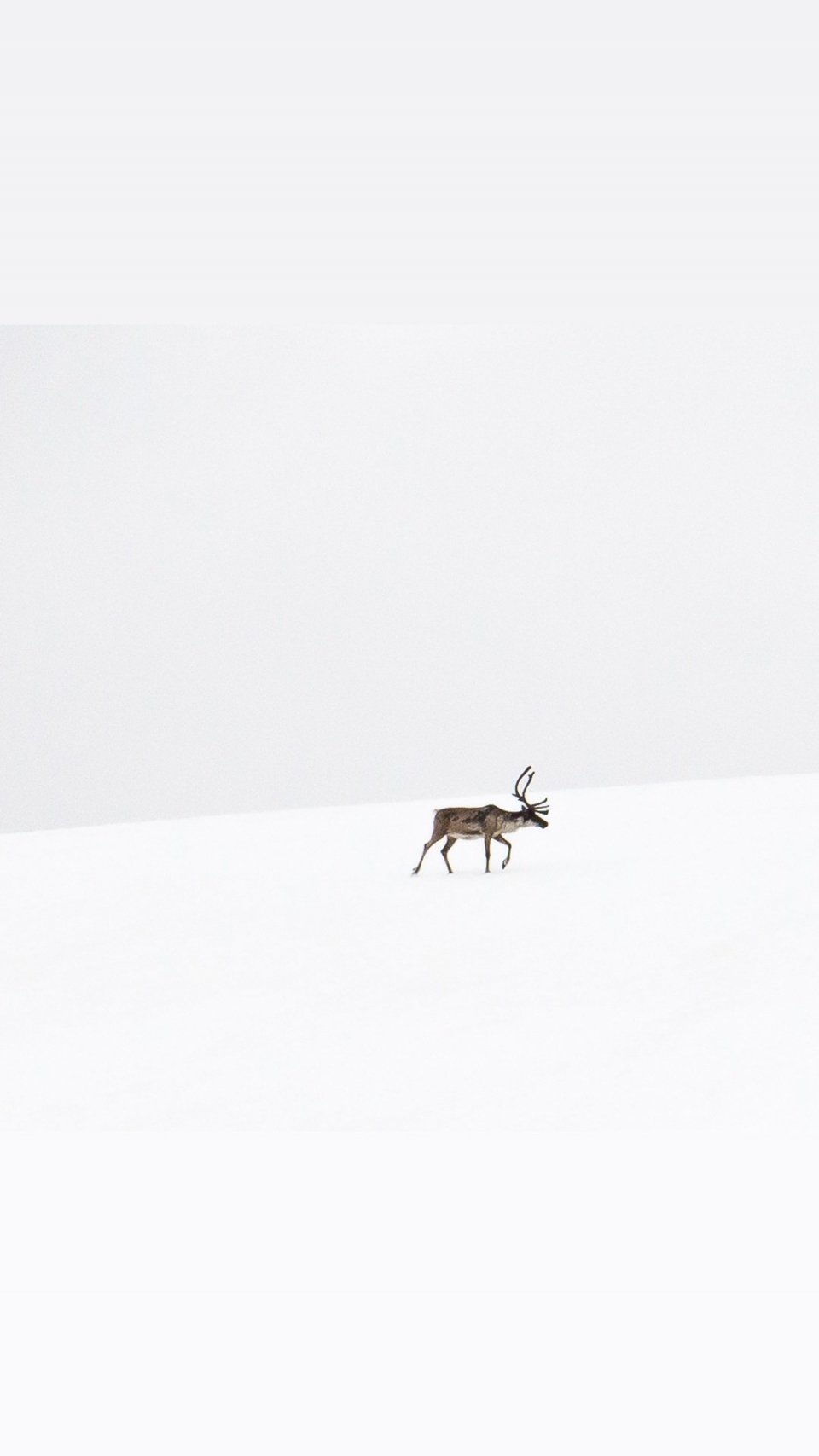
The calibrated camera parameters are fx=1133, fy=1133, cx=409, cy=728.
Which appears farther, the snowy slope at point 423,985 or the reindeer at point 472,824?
the reindeer at point 472,824

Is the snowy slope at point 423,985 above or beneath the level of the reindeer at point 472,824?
beneath

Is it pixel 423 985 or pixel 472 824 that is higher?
pixel 472 824

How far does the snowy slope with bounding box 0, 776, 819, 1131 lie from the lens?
472 centimetres

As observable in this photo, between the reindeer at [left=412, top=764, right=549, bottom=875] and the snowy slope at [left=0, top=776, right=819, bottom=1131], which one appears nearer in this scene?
the snowy slope at [left=0, top=776, right=819, bottom=1131]

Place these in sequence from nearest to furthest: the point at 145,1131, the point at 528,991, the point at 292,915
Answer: the point at 145,1131
the point at 528,991
the point at 292,915

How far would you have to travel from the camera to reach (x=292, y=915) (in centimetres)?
788

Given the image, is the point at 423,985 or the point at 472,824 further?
the point at 472,824

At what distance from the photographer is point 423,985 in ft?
20.3

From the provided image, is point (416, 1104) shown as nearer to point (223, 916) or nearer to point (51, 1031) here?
point (51, 1031)

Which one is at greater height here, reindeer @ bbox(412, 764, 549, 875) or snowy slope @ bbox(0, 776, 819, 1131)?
reindeer @ bbox(412, 764, 549, 875)

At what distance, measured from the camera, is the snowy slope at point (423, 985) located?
4.72 metres

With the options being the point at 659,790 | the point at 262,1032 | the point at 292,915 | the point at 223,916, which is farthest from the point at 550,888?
the point at 659,790

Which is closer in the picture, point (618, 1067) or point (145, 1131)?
point (145, 1131)

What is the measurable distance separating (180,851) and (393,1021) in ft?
18.3
